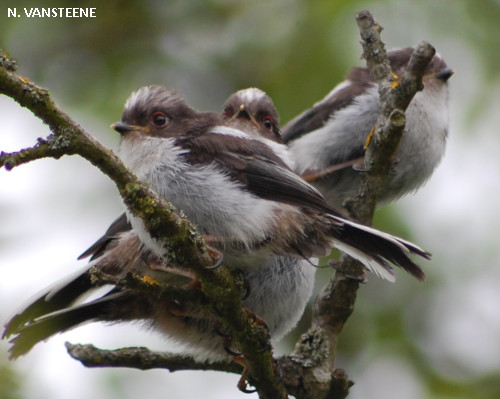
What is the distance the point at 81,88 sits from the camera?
6.51 m

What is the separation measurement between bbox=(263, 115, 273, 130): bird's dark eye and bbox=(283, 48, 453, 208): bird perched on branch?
520mm

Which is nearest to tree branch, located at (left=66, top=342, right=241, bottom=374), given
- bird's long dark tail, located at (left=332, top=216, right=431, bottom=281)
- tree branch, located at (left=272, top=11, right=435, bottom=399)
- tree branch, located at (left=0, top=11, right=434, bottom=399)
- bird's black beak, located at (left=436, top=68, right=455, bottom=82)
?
tree branch, located at (left=0, top=11, right=434, bottom=399)

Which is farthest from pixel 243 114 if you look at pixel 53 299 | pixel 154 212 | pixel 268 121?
pixel 154 212

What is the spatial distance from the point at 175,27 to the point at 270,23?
0.81 m

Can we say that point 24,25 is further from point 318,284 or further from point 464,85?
point 464,85

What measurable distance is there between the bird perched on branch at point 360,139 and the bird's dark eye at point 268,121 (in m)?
0.52

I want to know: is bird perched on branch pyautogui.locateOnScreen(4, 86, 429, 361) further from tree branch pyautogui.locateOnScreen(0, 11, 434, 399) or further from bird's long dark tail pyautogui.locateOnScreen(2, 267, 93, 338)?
tree branch pyautogui.locateOnScreen(0, 11, 434, 399)

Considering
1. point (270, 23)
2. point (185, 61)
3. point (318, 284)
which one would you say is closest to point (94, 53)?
point (185, 61)

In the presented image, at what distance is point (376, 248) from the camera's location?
337 centimetres

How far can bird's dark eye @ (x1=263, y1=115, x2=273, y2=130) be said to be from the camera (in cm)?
504

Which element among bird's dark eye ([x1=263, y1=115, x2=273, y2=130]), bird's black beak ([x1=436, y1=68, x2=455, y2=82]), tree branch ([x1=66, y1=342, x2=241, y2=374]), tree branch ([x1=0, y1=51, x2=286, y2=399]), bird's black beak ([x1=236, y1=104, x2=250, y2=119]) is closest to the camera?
tree branch ([x1=0, y1=51, x2=286, y2=399])

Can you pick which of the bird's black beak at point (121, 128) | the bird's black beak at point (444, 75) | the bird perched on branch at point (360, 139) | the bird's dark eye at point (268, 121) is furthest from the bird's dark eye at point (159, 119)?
the bird's black beak at point (444, 75)

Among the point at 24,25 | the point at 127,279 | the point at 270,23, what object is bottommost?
the point at 127,279

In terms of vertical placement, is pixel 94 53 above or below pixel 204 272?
above
